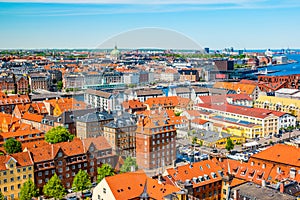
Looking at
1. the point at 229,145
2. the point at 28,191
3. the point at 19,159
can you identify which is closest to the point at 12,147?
the point at 19,159

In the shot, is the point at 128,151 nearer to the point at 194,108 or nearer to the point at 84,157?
the point at 194,108

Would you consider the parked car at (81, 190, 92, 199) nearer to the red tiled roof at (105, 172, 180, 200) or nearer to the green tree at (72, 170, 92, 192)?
the green tree at (72, 170, 92, 192)

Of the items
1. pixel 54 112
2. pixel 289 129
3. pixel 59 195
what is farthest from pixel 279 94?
pixel 59 195

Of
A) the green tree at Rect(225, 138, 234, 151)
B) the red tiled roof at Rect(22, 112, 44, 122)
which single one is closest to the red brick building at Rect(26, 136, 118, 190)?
the red tiled roof at Rect(22, 112, 44, 122)

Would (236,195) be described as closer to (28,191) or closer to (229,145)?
(28,191)

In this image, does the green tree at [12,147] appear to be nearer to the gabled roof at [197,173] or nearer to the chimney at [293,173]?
the gabled roof at [197,173]

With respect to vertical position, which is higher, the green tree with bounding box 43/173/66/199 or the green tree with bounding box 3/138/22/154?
the green tree with bounding box 3/138/22/154

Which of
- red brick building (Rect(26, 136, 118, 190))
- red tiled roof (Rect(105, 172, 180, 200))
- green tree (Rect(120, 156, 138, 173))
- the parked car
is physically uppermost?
green tree (Rect(120, 156, 138, 173))

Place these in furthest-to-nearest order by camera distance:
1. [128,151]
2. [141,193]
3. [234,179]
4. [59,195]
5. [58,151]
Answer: [58,151] < [59,195] < [234,179] < [141,193] < [128,151]
